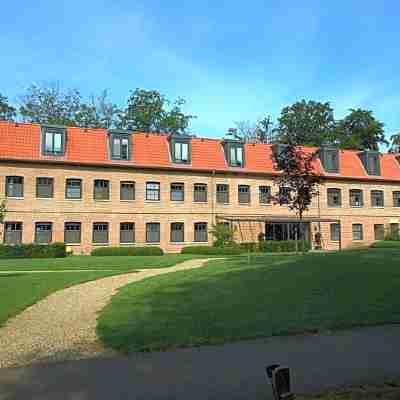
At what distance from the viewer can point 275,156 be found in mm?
23797

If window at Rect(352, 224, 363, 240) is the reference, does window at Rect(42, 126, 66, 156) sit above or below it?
above

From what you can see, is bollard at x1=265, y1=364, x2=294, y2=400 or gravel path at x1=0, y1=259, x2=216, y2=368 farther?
gravel path at x1=0, y1=259, x2=216, y2=368

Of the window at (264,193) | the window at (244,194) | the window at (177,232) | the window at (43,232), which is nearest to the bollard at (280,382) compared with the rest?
the window at (43,232)

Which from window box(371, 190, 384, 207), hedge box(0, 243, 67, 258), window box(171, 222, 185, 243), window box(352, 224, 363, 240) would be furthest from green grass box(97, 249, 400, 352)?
window box(371, 190, 384, 207)

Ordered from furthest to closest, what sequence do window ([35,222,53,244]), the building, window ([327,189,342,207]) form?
1. window ([327,189,342,207])
2. the building
3. window ([35,222,53,244])

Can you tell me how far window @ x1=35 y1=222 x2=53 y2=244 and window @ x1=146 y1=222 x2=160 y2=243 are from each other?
7221 millimetres

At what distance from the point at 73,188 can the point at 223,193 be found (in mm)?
12112

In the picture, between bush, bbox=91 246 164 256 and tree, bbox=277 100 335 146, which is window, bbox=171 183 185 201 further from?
tree, bbox=277 100 335 146

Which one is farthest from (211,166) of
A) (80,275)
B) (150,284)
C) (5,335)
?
(5,335)

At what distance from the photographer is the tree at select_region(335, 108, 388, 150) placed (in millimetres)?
61941

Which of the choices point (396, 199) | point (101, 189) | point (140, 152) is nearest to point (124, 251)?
point (101, 189)

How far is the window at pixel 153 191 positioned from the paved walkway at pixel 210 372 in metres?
28.3

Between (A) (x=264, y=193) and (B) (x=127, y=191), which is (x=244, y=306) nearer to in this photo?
(B) (x=127, y=191)

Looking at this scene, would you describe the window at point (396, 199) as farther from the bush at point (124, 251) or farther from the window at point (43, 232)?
the window at point (43, 232)
